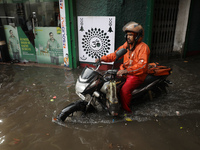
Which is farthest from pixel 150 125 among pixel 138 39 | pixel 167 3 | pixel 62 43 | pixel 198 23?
pixel 198 23

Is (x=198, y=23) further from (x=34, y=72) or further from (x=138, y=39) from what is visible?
(x=34, y=72)

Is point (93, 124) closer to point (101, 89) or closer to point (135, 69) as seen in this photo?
point (101, 89)

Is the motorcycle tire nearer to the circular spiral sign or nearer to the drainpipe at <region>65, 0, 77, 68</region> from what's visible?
the circular spiral sign

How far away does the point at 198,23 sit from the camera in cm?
764

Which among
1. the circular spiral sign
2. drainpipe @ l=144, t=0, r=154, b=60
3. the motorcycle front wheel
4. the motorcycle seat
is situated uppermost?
drainpipe @ l=144, t=0, r=154, b=60

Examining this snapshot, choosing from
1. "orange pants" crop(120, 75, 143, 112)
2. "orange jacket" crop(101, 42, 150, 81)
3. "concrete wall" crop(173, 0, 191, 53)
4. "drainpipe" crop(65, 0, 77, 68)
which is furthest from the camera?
"concrete wall" crop(173, 0, 191, 53)

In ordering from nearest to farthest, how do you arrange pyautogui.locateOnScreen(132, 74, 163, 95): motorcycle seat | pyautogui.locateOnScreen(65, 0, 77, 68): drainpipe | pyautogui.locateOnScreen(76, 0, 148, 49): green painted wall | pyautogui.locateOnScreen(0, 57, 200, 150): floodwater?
pyautogui.locateOnScreen(0, 57, 200, 150): floodwater, pyautogui.locateOnScreen(132, 74, 163, 95): motorcycle seat, pyautogui.locateOnScreen(76, 0, 148, 49): green painted wall, pyautogui.locateOnScreen(65, 0, 77, 68): drainpipe

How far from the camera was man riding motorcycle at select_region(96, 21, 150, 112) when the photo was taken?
2990mm

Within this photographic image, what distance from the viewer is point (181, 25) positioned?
7230mm

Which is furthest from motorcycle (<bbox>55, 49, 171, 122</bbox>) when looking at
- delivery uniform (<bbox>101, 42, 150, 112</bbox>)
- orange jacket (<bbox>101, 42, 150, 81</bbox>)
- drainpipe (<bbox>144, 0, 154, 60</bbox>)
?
drainpipe (<bbox>144, 0, 154, 60</bbox>)

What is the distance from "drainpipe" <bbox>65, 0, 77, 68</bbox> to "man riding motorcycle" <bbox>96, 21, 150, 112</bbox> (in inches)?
127

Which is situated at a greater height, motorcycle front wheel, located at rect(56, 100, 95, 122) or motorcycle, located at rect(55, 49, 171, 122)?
motorcycle, located at rect(55, 49, 171, 122)

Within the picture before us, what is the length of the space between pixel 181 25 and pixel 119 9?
3.46 meters

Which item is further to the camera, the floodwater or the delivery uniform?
the delivery uniform
